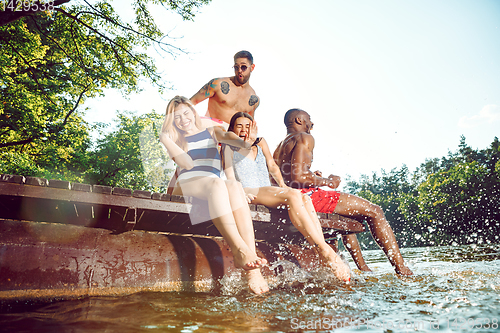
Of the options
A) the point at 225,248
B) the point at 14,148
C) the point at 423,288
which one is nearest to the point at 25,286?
the point at 225,248

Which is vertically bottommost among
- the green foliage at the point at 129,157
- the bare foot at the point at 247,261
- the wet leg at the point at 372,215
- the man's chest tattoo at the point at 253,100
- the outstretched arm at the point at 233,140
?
the bare foot at the point at 247,261

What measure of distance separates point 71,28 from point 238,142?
27.4 feet

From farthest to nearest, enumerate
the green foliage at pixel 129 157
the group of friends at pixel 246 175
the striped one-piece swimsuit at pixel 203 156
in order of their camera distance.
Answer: the green foliage at pixel 129 157 < the striped one-piece swimsuit at pixel 203 156 < the group of friends at pixel 246 175

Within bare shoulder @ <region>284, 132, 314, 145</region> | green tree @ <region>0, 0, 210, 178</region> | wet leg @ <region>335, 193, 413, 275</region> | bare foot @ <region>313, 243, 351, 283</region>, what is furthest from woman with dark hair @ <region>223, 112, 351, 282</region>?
green tree @ <region>0, 0, 210, 178</region>

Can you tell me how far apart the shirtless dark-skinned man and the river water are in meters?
1.14

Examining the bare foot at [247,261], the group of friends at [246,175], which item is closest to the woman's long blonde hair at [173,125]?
the group of friends at [246,175]

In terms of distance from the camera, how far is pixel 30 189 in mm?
2258

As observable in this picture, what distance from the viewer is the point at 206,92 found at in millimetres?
4488

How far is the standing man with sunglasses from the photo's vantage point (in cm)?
452

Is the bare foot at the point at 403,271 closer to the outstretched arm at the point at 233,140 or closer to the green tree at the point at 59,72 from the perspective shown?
→ the outstretched arm at the point at 233,140

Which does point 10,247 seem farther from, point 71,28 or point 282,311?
point 71,28

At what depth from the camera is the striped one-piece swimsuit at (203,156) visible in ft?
9.97

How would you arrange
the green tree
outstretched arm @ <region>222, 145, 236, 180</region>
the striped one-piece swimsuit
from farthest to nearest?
the green tree
outstretched arm @ <region>222, 145, 236, 180</region>
the striped one-piece swimsuit

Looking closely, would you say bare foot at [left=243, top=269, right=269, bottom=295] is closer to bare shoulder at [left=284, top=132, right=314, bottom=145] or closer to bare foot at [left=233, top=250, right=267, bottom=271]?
bare foot at [left=233, top=250, right=267, bottom=271]
